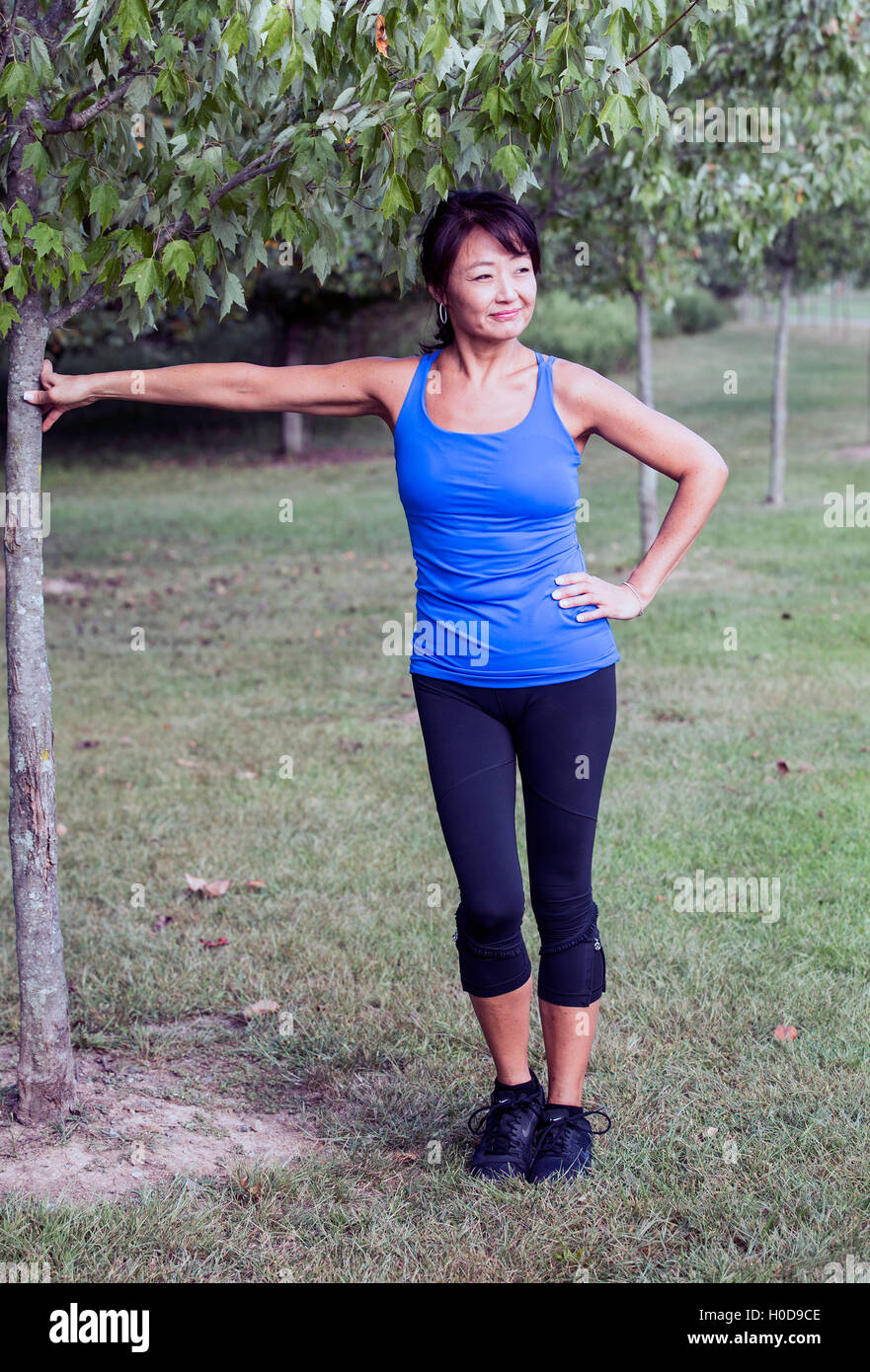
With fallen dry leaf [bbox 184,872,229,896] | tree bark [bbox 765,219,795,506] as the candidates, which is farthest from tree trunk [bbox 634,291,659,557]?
fallen dry leaf [bbox 184,872,229,896]

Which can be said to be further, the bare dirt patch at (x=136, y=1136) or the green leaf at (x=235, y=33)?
the bare dirt patch at (x=136, y=1136)

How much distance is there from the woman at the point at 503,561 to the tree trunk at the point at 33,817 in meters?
0.32

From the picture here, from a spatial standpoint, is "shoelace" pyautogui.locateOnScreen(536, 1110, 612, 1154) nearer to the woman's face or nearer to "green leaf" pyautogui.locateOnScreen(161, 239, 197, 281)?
the woman's face

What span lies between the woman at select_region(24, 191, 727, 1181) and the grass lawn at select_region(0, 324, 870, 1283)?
1.10 feet

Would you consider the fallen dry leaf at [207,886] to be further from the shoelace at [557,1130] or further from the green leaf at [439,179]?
the green leaf at [439,179]

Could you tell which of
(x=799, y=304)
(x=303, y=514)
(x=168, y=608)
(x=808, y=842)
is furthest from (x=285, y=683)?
(x=799, y=304)

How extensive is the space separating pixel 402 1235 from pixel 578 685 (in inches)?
52.4

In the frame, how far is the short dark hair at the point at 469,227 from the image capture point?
2.94m

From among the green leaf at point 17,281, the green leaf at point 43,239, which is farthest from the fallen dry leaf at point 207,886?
the green leaf at point 43,239

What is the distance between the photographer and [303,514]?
17500 millimetres

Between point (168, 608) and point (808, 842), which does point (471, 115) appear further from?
point (168, 608)

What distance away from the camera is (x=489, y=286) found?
9.63ft

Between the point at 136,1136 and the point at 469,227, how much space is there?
2.46 metres

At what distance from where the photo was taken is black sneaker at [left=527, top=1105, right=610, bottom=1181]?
320 cm
